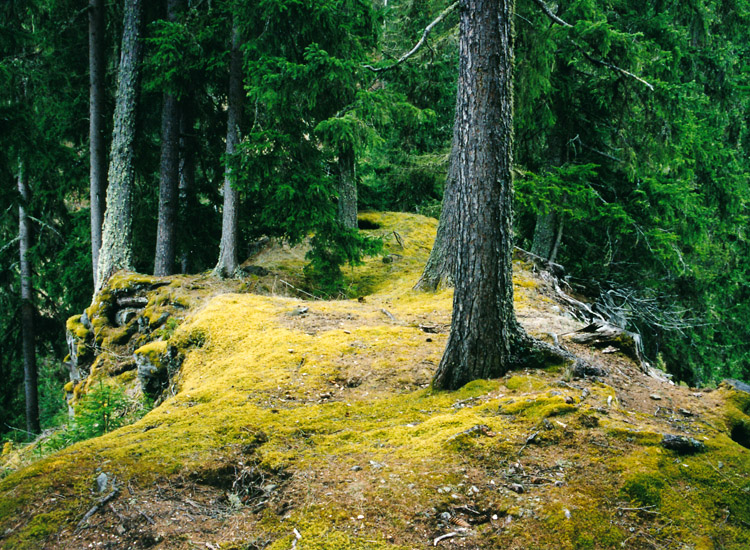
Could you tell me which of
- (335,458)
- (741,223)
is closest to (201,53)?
(335,458)

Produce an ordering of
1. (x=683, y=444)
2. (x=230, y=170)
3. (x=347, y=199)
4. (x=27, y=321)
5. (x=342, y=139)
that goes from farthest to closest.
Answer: (x=27, y=321), (x=347, y=199), (x=230, y=170), (x=342, y=139), (x=683, y=444)

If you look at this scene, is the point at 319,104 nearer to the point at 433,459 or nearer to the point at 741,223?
the point at 433,459

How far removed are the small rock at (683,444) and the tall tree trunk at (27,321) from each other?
1428 cm

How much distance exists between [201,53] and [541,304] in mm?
7843

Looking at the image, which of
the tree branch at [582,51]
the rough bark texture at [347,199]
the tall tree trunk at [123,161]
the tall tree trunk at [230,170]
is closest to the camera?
the tree branch at [582,51]

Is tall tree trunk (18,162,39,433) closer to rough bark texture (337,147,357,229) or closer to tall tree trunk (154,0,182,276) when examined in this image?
tall tree trunk (154,0,182,276)

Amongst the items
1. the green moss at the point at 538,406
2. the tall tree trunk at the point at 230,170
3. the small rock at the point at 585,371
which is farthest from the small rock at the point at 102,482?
the tall tree trunk at the point at 230,170

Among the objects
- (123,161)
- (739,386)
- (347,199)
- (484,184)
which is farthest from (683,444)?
(123,161)

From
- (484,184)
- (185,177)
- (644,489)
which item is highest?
(185,177)

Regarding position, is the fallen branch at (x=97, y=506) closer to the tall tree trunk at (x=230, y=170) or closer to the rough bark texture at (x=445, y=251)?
the rough bark texture at (x=445, y=251)

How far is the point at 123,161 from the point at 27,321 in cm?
645

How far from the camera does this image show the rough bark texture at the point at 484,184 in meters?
4.00

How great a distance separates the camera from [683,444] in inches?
116

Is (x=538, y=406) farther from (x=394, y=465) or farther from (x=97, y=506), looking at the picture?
(x=97, y=506)
